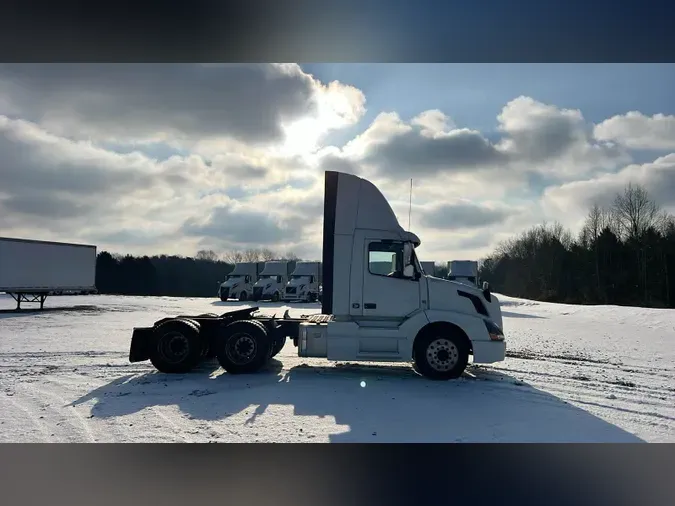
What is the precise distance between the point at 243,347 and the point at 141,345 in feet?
7.19

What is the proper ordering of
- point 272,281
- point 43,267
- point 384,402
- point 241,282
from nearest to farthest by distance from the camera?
1. point 384,402
2. point 43,267
3. point 272,281
4. point 241,282

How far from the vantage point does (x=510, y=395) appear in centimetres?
817

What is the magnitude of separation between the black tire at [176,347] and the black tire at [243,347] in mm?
596

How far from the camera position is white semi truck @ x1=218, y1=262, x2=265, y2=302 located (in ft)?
118

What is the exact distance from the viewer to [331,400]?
7.64 metres

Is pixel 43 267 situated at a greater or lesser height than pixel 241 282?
greater

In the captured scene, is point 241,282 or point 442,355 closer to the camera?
point 442,355

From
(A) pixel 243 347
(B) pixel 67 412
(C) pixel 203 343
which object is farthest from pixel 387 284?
(B) pixel 67 412

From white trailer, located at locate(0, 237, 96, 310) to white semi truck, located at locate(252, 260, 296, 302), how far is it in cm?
1146

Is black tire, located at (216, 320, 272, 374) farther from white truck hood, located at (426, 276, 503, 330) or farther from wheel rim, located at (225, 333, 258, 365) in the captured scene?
white truck hood, located at (426, 276, 503, 330)

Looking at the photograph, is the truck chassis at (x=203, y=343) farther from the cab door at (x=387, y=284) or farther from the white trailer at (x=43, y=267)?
the white trailer at (x=43, y=267)

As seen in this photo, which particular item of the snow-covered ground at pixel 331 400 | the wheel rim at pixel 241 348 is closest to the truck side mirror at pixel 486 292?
the snow-covered ground at pixel 331 400

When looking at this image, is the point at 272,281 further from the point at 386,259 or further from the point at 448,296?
the point at 448,296
